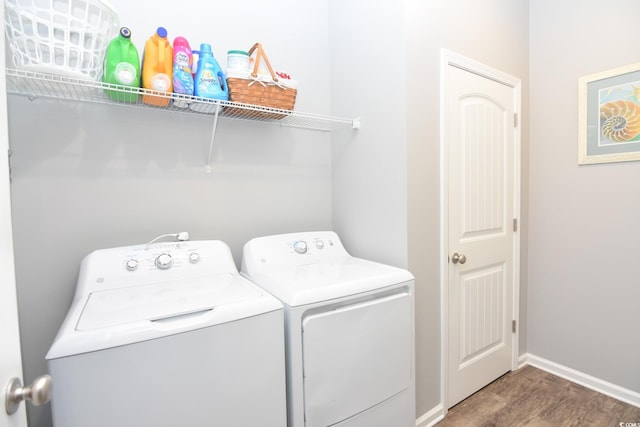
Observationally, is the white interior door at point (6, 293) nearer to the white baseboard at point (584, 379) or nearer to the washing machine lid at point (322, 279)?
the washing machine lid at point (322, 279)

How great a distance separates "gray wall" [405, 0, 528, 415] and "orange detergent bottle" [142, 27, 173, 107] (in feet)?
3.66

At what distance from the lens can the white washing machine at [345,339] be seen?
3.79ft

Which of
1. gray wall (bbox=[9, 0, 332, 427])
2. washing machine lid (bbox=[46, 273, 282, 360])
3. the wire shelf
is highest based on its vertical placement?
the wire shelf

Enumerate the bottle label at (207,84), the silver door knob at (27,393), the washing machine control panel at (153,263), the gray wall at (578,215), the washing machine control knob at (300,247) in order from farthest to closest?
1. the gray wall at (578,215)
2. the washing machine control knob at (300,247)
3. the bottle label at (207,84)
4. the washing machine control panel at (153,263)
5. the silver door knob at (27,393)

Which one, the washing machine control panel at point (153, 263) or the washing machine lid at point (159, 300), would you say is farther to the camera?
the washing machine control panel at point (153, 263)

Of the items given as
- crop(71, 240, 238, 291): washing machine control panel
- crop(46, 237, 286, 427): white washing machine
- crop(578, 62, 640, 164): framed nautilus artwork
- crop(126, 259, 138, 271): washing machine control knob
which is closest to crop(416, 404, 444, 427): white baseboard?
crop(46, 237, 286, 427): white washing machine

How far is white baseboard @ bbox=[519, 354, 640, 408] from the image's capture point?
183 centimetres

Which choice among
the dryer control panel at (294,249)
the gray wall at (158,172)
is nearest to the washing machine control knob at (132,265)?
the gray wall at (158,172)

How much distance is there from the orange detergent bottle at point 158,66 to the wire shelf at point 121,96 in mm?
32

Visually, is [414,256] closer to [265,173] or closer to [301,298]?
[301,298]

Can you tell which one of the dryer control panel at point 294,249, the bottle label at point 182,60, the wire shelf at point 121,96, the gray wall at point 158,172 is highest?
the bottle label at point 182,60

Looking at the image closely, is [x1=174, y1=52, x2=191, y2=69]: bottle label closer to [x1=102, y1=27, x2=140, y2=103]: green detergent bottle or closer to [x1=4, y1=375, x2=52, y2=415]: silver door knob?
[x1=102, y1=27, x2=140, y2=103]: green detergent bottle

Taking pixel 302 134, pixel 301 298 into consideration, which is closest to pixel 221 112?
pixel 302 134

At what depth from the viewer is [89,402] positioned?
82 cm
